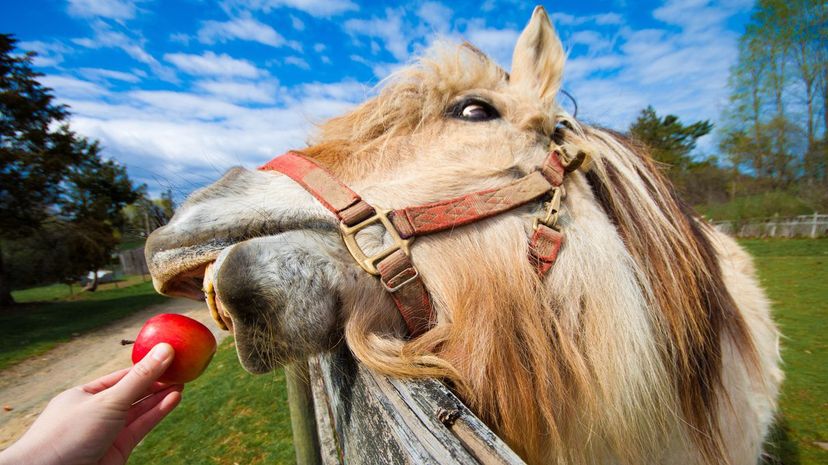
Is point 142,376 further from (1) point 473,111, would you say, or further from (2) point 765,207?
(2) point 765,207

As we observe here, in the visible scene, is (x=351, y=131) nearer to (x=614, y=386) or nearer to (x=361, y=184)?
(x=361, y=184)

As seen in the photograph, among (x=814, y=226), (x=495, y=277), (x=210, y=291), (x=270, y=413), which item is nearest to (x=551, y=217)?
(x=495, y=277)

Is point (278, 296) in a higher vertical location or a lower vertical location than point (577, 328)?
higher

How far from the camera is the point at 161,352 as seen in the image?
118cm

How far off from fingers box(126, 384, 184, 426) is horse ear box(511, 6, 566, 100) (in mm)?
1909

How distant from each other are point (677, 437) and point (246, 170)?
1.97 metres

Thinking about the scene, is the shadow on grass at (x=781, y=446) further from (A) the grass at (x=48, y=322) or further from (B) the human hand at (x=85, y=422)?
(A) the grass at (x=48, y=322)

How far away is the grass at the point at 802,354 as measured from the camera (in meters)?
3.20

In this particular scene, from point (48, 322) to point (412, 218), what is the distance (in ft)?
48.2

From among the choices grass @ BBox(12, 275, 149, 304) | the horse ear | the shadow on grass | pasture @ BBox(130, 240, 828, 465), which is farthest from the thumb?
grass @ BBox(12, 275, 149, 304)

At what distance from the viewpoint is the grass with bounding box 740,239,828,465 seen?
3199 millimetres

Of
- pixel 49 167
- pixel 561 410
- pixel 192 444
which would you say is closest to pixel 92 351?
pixel 192 444

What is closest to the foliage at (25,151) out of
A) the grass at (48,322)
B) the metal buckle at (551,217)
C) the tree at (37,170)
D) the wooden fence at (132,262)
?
the tree at (37,170)

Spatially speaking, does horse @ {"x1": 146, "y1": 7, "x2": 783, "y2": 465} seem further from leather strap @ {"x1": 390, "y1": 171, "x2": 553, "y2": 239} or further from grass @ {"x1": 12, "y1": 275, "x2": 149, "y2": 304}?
grass @ {"x1": 12, "y1": 275, "x2": 149, "y2": 304}
